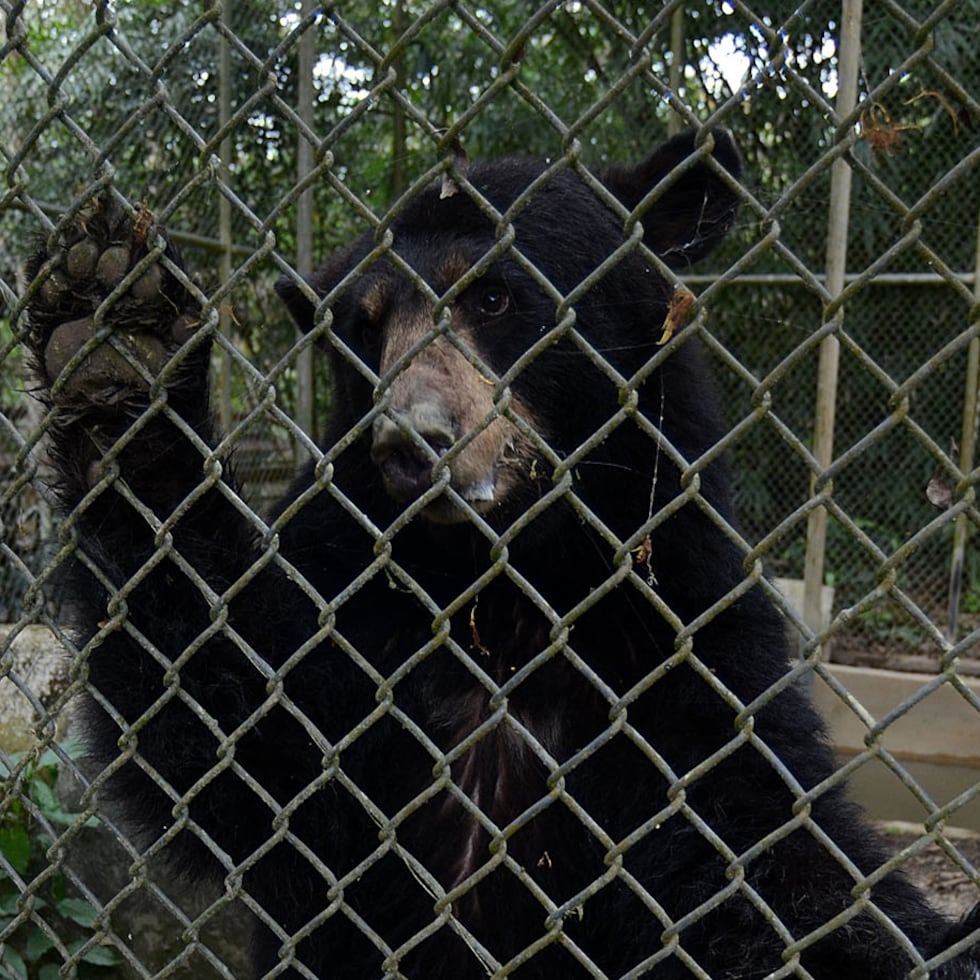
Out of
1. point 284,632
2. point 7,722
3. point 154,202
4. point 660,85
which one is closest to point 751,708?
point 660,85

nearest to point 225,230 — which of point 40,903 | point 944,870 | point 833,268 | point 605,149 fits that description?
point 605,149

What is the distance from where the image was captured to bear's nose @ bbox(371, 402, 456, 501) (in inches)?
92.5

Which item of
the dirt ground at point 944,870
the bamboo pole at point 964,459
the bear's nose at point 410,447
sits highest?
the bear's nose at point 410,447

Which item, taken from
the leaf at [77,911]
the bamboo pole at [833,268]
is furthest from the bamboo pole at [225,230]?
the bamboo pole at [833,268]

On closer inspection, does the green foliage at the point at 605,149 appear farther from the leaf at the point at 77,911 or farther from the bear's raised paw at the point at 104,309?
the bear's raised paw at the point at 104,309

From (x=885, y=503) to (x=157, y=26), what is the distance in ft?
19.4

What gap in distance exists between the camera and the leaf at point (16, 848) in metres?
3.62

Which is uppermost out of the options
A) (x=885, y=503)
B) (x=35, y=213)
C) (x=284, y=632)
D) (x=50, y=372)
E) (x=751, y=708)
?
(x=35, y=213)

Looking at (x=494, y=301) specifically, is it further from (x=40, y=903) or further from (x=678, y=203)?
(x=40, y=903)

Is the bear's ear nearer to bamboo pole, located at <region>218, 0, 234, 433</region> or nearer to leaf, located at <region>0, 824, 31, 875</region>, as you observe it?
leaf, located at <region>0, 824, 31, 875</region>

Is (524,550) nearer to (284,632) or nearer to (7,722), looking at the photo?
(284,632)

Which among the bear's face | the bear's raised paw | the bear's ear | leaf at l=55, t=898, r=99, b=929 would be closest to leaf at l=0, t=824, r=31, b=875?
leaf at l=55, t=898, r=99, b=929

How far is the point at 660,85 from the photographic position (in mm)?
1438

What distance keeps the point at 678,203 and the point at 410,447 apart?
1400mm
